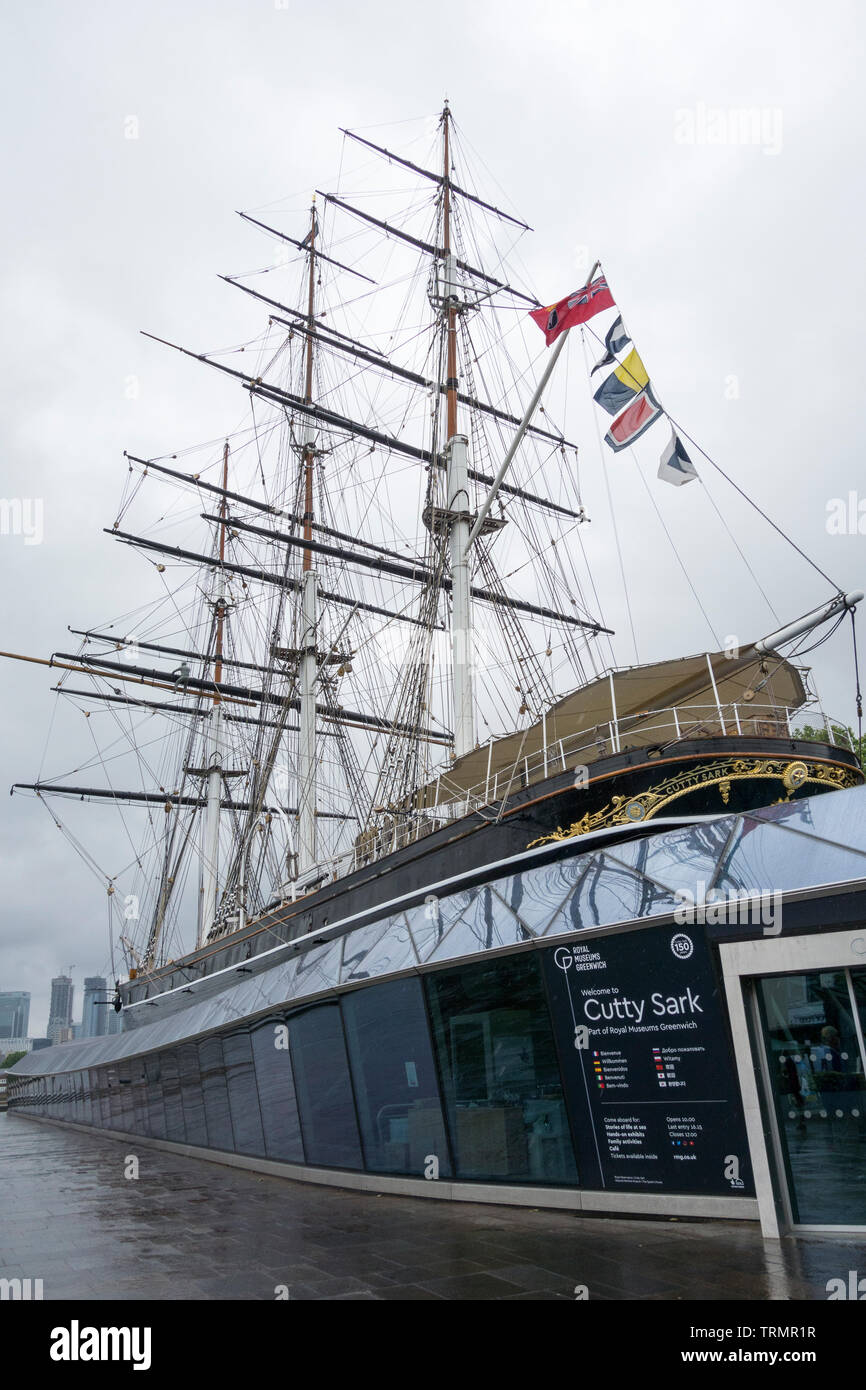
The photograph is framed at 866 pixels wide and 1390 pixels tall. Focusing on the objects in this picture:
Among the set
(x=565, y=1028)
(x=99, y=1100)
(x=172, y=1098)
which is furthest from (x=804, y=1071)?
(x=99, y=1100)

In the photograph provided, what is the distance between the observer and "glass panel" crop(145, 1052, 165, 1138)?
1602cm

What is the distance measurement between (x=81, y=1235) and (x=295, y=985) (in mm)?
4065

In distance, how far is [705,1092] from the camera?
22.0 feet

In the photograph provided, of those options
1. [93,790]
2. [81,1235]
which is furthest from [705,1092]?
[93,790]

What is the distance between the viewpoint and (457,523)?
19.8 m

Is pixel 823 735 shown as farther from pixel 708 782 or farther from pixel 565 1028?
pixel 565 1028

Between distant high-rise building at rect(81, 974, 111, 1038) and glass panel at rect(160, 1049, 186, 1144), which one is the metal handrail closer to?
glass panel at rect(160, 1049, 186, 1144)

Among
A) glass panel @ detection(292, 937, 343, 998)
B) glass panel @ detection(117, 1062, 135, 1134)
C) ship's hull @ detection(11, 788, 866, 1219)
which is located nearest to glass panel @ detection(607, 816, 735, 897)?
ship's hull @ detection(11, 788, 866, 1219)

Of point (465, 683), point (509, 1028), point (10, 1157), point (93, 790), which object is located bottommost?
point (10, 1157)

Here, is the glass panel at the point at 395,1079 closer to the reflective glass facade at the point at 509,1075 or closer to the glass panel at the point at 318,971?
the reflective glass facade at the point at 509,1075

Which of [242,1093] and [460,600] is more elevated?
[460,600]

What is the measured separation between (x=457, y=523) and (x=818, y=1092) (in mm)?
15208

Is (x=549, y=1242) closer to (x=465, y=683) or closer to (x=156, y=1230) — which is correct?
(x=156, y=1230)

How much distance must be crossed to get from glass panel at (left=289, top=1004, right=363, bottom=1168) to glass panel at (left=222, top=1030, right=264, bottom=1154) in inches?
58.7
